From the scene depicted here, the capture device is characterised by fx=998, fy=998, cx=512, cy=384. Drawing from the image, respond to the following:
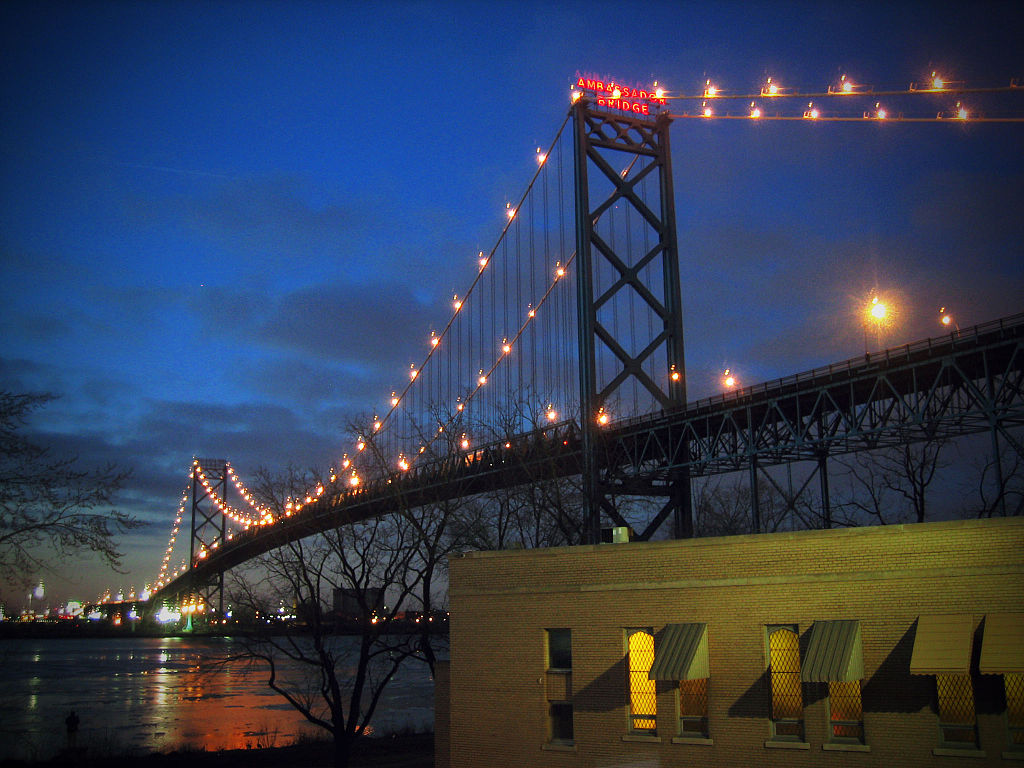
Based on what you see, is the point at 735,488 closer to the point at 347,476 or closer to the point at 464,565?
the point at 347,476

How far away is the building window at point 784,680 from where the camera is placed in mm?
16625

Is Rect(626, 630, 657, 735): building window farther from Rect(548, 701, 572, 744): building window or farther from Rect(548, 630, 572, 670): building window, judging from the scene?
Rect(548, 701, 572, 744): building window

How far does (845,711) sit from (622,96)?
45518 mm

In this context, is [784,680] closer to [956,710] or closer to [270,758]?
[956,710]

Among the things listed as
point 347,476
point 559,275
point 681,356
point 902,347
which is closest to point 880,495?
point 902,347

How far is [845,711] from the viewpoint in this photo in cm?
1614

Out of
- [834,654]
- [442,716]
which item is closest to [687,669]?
[834,654]

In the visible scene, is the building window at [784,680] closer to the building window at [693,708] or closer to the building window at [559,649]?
the building window at [693,708]

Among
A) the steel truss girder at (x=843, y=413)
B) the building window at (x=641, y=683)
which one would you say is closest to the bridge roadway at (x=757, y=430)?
the steel truss girder at (x=843, y=413)

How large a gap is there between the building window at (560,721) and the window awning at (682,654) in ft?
7.31

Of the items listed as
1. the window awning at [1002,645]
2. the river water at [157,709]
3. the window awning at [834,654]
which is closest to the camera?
the window awning at [1002,645]

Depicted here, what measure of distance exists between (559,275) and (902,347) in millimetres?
25223

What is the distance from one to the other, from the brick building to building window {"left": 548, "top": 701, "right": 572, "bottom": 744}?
0.09ft

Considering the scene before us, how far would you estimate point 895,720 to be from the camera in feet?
50.8
